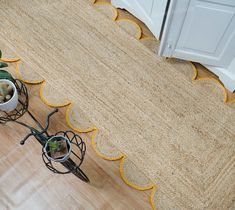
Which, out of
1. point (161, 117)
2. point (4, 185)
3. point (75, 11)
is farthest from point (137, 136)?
point (75, 11)

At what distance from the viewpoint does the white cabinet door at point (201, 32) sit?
1381 mm

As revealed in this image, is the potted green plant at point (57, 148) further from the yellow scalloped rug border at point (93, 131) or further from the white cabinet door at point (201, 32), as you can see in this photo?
the white cabinet door at point (201, 32)

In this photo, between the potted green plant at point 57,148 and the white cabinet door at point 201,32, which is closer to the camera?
the potted green plant at point 57,148

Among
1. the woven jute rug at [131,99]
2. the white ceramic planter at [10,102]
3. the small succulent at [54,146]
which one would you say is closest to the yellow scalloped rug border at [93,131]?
the woven jute rug at [131,99]

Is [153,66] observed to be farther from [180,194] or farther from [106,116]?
[180,194]

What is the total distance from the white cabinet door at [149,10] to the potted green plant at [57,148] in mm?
911

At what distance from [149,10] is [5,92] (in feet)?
3.10

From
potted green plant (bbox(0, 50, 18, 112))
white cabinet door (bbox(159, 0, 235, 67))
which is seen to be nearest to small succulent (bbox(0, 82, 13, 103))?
potted green plant (bbox(0, 50, 18, 112))

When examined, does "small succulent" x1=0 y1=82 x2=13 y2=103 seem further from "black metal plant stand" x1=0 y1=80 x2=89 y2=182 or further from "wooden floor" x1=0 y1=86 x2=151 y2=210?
"wooden floor" x1=0 y1=86 x2=151 y2=210

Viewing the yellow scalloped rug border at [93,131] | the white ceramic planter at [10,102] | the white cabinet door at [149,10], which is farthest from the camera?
the white cabinet door at [149,10]

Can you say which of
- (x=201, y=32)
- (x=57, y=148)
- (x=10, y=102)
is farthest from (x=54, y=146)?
(x=201, y=32)

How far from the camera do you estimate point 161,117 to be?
5.30 ft

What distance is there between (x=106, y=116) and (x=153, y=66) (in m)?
0.45

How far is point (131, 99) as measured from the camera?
5.43ft
